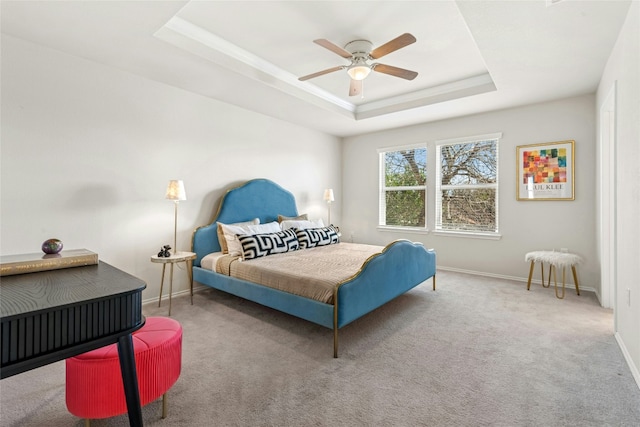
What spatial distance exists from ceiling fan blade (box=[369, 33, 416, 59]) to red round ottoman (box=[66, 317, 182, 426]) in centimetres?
263

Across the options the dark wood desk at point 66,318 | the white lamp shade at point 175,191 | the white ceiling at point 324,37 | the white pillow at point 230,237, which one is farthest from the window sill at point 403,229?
the dark wood desk at point 66,318

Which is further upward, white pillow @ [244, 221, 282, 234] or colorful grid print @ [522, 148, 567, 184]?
colorful grid print @ [522, 148, 567, 184]

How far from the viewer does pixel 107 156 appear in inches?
126

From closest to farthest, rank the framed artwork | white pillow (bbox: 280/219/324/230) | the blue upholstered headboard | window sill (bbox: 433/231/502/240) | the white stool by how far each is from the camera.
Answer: the white stool < the blue upholstered headboard < the framed artwork < white pillow (bbox: 280/219/324/230) < window sill (bbox: 433/231/502/240)

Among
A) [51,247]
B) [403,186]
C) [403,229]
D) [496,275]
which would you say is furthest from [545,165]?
[51,247]

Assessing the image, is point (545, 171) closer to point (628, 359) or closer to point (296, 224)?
point (628, 359)

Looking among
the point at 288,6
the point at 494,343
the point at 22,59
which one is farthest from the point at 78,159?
the point at 494,343

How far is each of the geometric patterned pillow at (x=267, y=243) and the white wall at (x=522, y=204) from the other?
2.48m

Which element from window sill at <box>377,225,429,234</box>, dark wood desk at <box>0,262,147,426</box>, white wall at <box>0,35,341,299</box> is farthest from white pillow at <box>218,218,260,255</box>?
window sill at <box>377,225,429,234</box>

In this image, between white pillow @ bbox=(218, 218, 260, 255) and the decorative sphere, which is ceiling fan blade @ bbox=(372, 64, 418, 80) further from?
the decorative sphere

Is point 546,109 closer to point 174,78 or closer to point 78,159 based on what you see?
point 174,78

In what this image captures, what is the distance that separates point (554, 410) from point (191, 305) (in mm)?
3287

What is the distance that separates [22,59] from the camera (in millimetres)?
2691

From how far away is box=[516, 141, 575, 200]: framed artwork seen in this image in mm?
4043
